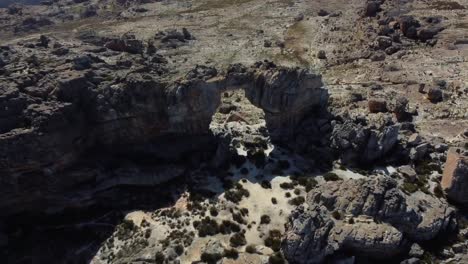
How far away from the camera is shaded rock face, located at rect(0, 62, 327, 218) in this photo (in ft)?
170

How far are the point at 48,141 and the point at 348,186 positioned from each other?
3268 centimetres

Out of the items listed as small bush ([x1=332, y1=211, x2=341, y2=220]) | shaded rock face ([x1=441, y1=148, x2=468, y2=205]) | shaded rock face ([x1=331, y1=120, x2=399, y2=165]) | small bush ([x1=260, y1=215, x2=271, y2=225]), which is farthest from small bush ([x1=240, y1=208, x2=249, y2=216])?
shaded rock face ([x1=441, y1=148, x2=468, y2=205])

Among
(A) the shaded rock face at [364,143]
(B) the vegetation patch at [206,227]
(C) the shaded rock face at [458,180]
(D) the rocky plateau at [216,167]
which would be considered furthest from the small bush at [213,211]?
(C) the shaded rock face at [458,180]

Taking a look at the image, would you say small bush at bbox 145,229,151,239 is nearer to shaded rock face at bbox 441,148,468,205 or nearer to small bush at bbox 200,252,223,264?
small bush at bbox 200,252,223,264

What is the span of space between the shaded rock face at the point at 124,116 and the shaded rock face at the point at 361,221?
642 inches

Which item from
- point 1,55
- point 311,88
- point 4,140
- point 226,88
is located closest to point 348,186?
point 311,88

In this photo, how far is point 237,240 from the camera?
160 feet

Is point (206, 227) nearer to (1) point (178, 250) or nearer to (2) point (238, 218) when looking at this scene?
(2) point (238, 218)

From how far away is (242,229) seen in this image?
5075cm

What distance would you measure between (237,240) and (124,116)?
20169 mm

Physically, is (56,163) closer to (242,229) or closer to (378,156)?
(242,229)

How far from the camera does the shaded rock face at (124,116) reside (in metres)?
51.8

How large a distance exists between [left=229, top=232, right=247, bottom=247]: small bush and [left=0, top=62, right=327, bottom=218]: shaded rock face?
13175 mm

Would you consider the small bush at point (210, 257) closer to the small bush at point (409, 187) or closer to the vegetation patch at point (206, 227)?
the vegetation patch at point (206, 227)
